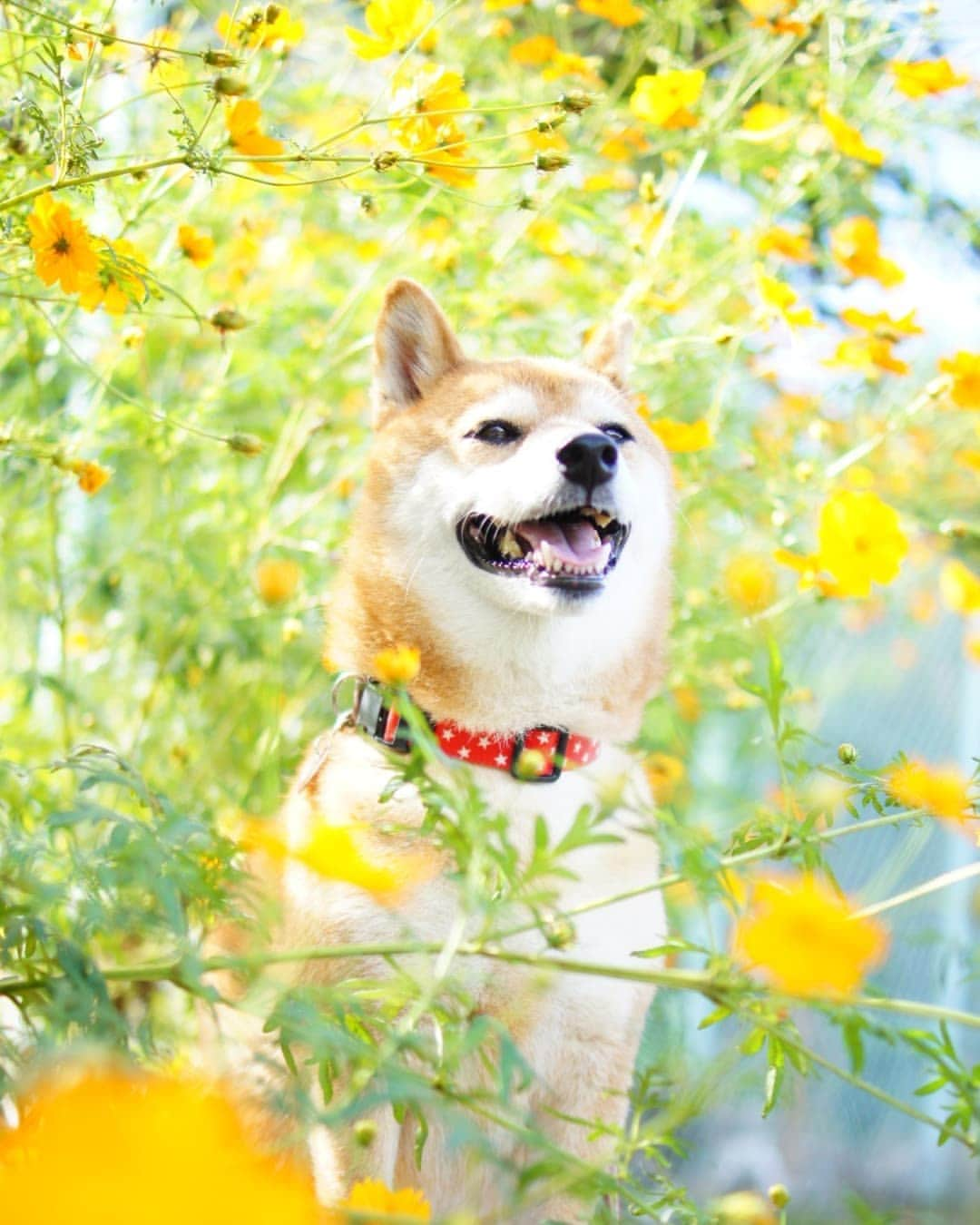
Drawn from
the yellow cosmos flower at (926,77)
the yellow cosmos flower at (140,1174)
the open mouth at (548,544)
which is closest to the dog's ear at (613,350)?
the open mouth at (548,544)

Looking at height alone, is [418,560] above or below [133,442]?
below

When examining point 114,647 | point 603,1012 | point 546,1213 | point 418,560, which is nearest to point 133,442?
point 114,647

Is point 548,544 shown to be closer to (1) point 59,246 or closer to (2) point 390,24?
(2) point 390,24

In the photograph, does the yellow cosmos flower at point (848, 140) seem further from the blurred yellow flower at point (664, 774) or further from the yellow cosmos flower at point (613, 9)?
the blurred yellow flower at point (664, 774)

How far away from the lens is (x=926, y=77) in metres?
2.22

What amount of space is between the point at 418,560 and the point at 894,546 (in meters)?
0.72

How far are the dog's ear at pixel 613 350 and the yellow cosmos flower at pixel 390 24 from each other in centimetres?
72

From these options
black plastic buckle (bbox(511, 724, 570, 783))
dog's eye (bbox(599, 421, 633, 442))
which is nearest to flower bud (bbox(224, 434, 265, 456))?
black plastic buckle (bbox(511, 724, 570, 783))

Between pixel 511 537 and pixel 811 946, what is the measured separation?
1287 millimetres

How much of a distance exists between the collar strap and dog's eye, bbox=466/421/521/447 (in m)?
0.44

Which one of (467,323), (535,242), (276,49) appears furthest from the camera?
(467,323)

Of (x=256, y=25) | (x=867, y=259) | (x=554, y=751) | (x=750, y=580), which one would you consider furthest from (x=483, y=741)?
(x=867, y=259)

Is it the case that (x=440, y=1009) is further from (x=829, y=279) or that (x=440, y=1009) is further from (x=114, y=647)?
(x=829, y=279)

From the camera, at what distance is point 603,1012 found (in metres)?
1.88
